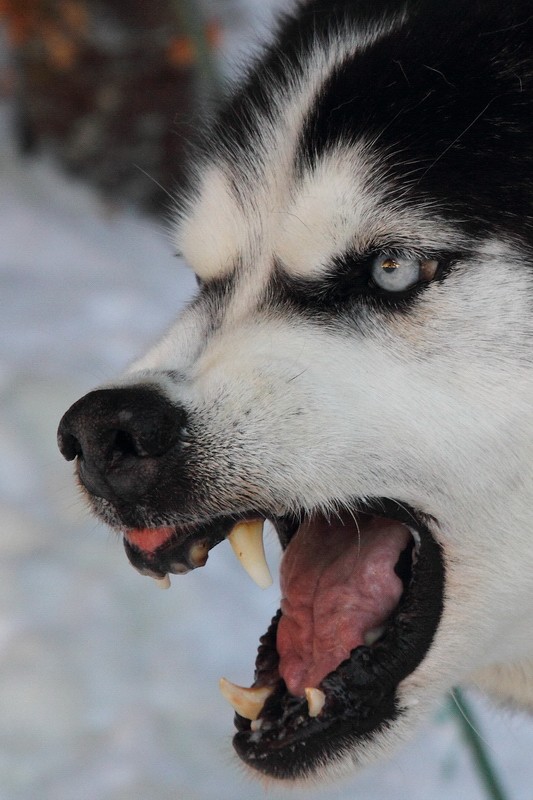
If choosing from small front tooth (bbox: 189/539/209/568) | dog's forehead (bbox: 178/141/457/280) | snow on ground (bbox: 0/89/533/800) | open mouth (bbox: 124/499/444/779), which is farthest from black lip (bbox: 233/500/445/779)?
dog's forehead (bbox: 178/141/457/280)

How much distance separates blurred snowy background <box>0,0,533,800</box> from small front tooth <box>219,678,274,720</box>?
0.15 m

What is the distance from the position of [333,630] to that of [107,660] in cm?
126

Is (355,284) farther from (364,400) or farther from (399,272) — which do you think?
(364,400)

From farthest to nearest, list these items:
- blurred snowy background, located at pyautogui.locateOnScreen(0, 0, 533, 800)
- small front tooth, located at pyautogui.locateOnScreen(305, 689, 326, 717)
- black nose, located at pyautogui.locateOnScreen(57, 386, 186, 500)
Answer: blurred snowy background, located at pyautogui.locateOnScreen(0, 0, 533, 800) < small front tooth, located at pyautogui.locateOnScreen(305, 689, 326, 717) < black nose, located at pyautogui.locateOnScreen(57, 386, 186, 500)

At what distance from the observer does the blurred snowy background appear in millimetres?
2143

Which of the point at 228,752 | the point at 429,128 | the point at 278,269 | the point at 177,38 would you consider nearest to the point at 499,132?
the point at 429,128

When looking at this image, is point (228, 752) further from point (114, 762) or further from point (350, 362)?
point (114, 762)

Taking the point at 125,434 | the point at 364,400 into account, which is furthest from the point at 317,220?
the point at 125,434

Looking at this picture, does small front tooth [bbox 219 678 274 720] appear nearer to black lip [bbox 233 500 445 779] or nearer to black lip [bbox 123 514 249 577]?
black lip [bbox 233 500 445 779]

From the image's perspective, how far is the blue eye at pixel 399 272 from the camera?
121 centimetres

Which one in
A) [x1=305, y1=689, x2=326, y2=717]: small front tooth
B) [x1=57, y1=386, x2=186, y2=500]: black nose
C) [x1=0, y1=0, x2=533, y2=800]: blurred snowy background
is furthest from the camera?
[x1=0, y1=0, x2=533, y2=800]: blurred snowy background

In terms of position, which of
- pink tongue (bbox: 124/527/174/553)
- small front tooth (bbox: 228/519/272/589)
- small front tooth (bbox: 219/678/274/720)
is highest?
pink tongue (bbox: 124/527/174/553)

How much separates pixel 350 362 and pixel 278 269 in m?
0.21

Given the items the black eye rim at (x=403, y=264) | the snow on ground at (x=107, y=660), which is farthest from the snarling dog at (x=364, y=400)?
the snow on ground at (x=107, y=660)
